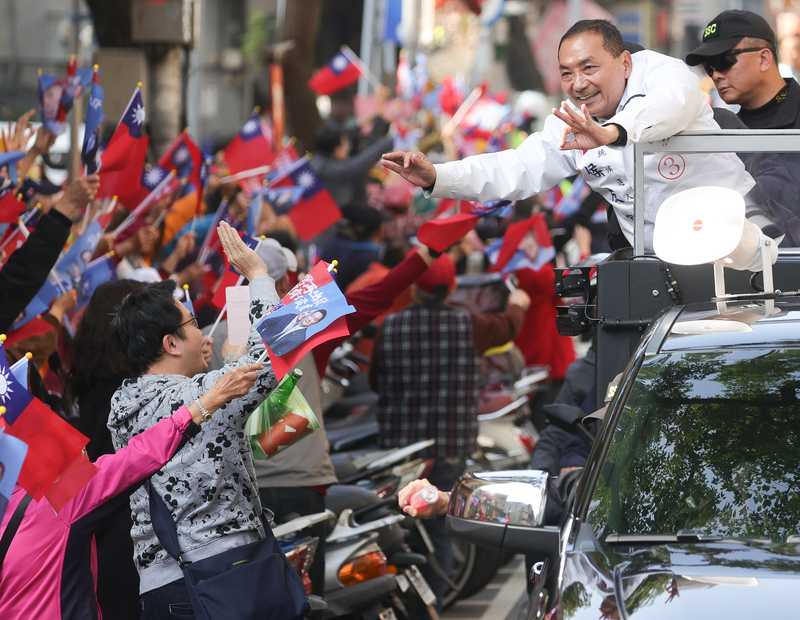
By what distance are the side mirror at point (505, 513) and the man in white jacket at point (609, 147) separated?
1.19m

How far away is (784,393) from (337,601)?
2.65m

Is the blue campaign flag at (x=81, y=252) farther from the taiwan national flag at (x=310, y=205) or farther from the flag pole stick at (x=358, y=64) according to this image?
the flag pole stick at (x=358, y=64)

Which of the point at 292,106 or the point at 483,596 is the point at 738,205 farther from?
the point at 292,106

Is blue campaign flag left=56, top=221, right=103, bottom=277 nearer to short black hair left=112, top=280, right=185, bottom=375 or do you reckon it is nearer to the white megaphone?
short black hair left=112, top=280, right=185, bottom=375

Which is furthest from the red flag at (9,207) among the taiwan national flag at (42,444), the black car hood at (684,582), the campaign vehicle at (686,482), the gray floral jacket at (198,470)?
the black car hood at (684,582)

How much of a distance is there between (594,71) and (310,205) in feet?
15.6

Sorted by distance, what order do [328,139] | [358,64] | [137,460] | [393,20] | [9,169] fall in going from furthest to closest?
[393,20] < [358,64] < [328,139] < [9,169] < [137,460]

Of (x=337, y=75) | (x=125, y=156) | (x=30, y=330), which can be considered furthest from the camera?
(x=337, y=75)

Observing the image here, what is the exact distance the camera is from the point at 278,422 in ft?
13.6

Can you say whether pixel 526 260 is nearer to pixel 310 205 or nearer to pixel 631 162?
pixel 310 205

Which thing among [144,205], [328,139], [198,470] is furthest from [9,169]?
[328,139]

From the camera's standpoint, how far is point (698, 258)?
3.36 metres

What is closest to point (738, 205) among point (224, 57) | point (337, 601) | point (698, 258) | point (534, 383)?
point (698, 258)

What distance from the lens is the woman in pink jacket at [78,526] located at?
133 inches
